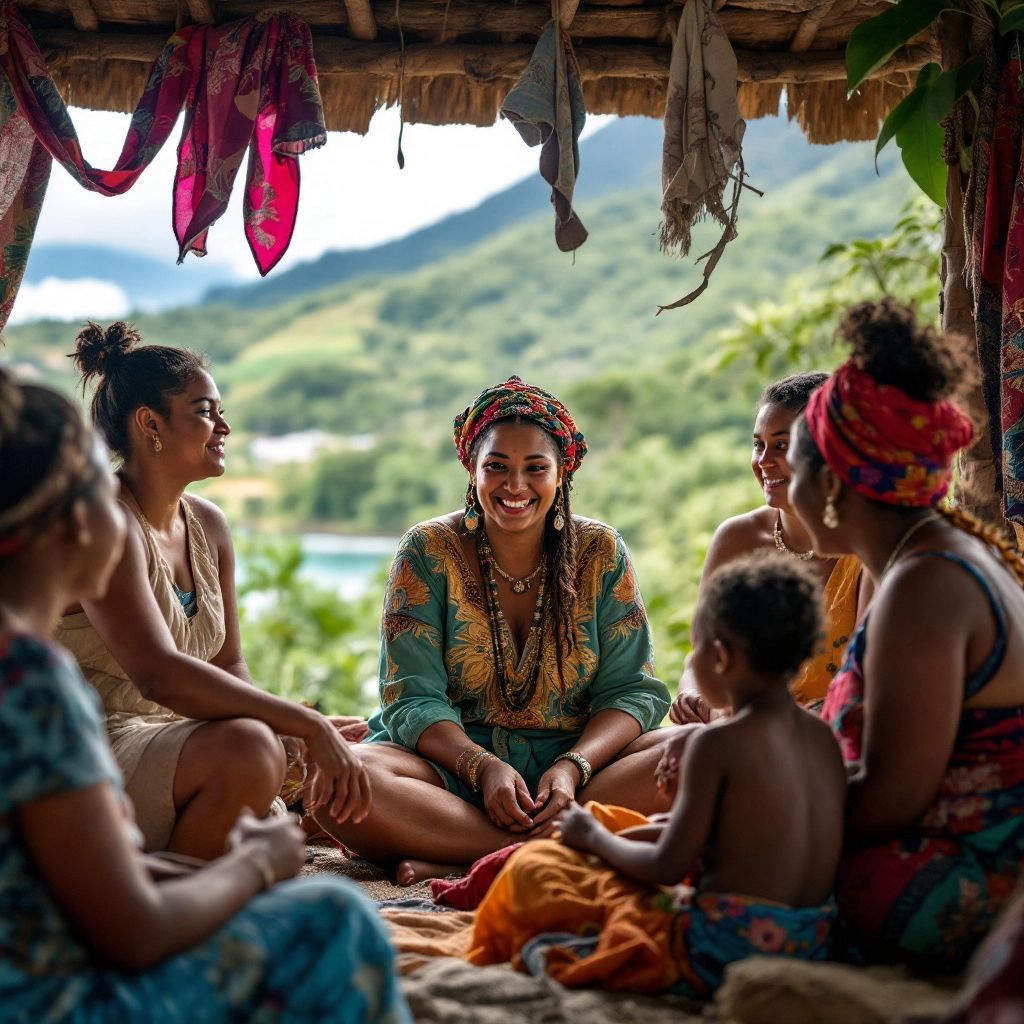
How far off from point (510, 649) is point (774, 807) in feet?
5.66

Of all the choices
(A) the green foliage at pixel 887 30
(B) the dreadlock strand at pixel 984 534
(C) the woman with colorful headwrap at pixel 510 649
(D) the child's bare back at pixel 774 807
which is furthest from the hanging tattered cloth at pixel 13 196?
(B) the dreadlock strand at pixel 984 534

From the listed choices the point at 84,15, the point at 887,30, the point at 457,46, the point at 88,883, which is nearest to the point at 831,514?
the point at 88,883

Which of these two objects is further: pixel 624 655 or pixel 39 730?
pixel 624 655

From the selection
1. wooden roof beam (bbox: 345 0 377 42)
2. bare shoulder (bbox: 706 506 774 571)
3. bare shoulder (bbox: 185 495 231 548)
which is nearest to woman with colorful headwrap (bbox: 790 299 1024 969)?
bare shoulder (bbox: 706 506 774 571)

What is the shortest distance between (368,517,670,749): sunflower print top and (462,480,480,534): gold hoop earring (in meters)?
0.06

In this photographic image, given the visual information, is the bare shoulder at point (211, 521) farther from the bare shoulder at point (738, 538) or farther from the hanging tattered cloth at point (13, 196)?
the bare shoulder at point (738, 538)

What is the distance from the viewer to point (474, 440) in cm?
399

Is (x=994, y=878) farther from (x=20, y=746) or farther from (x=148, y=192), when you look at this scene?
(x=148, y=192)

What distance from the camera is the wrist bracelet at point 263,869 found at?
193 centimetres

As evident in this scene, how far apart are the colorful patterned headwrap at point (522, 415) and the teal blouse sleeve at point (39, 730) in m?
2.33

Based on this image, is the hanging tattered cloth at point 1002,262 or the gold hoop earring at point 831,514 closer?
the gold hoop earring at point 831,514

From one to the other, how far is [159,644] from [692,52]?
2614 mm

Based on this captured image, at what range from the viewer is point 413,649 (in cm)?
382

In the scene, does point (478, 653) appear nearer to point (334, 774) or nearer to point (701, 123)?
point (334, 774)
